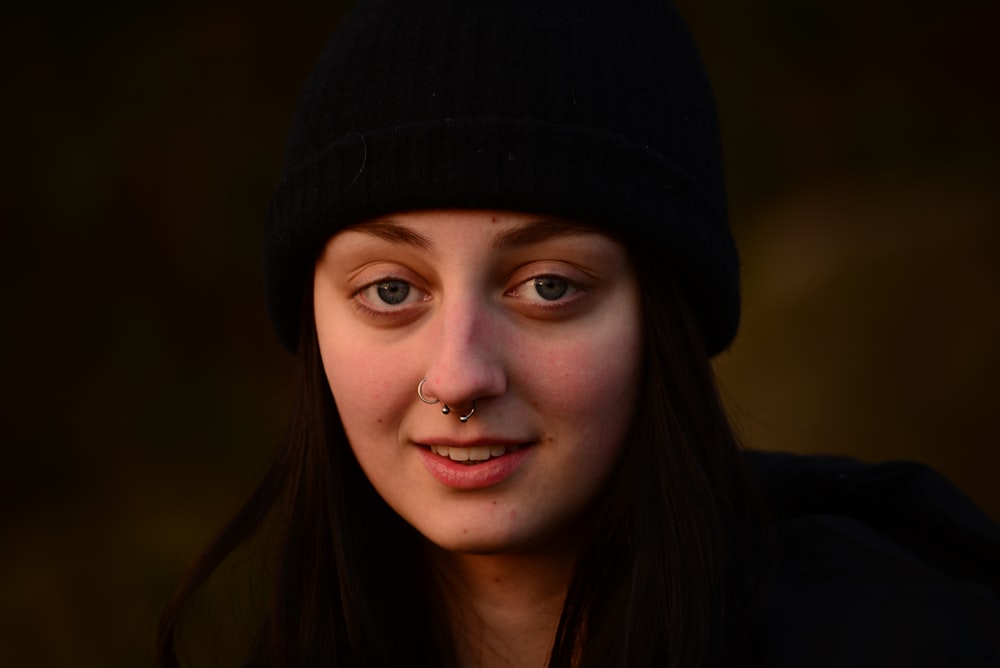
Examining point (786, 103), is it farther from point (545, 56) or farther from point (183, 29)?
point (545, 56)

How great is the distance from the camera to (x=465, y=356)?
1492mm

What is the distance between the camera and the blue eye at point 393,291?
5.24 feet

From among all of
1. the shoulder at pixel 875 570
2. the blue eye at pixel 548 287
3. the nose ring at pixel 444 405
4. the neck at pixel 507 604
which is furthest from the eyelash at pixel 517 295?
the shoulder at pixel 875 570

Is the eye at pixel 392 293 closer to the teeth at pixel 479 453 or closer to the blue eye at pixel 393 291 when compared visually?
the blue eye at pixel 393 291

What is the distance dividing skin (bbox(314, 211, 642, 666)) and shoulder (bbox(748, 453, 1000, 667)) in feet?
1.07

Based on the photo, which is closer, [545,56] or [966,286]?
[545,56]

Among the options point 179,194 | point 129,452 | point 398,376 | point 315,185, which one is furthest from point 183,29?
point 398,376

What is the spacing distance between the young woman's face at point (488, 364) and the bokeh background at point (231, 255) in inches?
73.1

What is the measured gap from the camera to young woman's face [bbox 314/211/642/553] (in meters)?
1.54

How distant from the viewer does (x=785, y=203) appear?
3.37 m

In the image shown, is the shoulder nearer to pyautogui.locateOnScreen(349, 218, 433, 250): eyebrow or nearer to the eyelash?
the eyelash

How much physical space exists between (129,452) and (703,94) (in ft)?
7.27

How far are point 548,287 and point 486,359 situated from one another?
132 millimetres

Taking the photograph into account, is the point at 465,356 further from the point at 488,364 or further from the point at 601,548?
the point at 601,548
